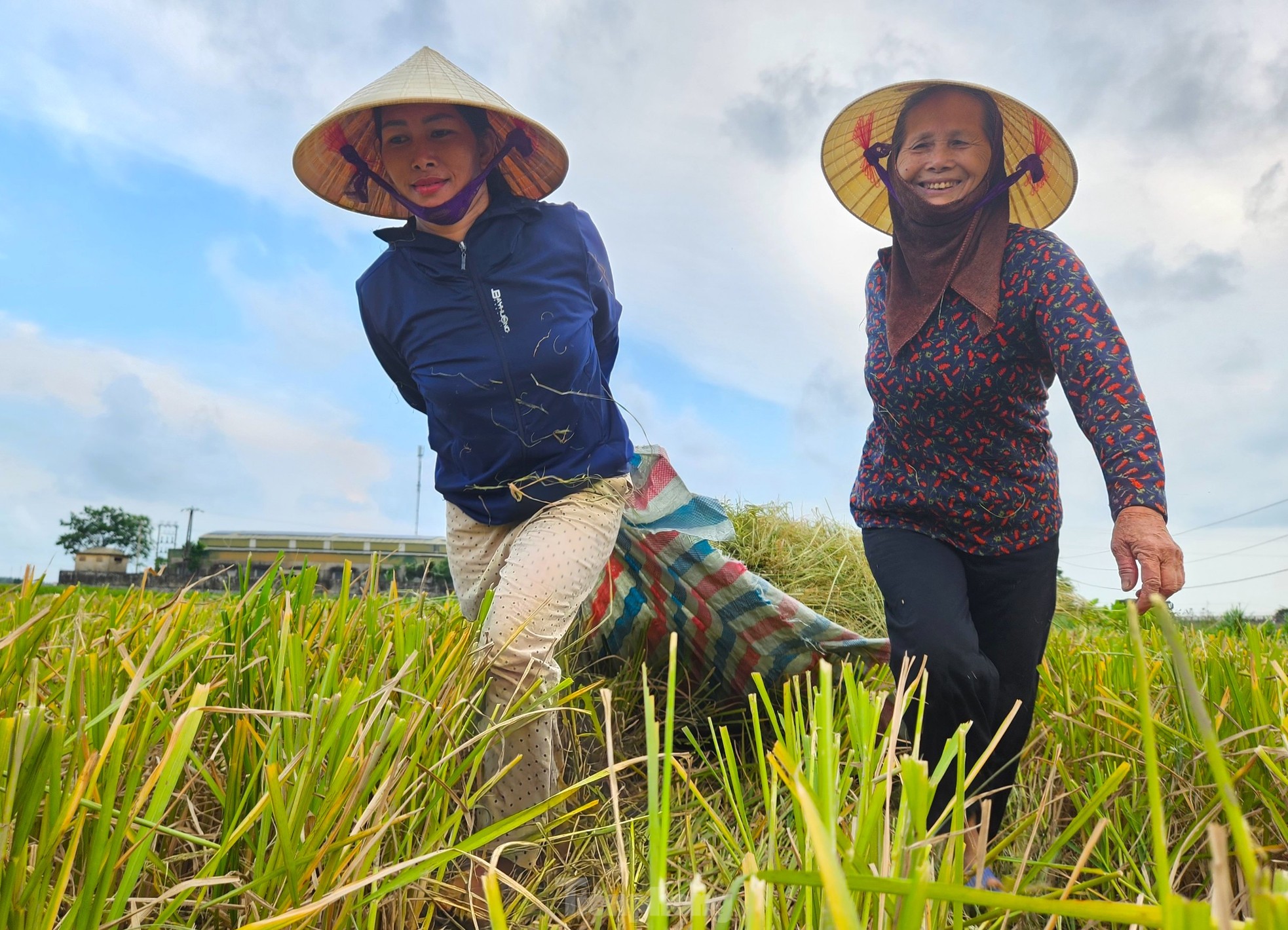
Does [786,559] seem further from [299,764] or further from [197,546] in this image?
[197,546]

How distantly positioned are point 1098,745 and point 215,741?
2141mm

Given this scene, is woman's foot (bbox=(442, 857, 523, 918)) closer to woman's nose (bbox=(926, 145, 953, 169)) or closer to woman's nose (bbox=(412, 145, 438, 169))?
woman's nose (bbox=(412, 145, 438, 169))

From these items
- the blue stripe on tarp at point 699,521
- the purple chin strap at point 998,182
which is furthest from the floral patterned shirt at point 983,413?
the blue stripe on tarp at point 699,521

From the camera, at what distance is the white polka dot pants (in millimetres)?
2117

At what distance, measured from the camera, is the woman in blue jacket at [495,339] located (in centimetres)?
246

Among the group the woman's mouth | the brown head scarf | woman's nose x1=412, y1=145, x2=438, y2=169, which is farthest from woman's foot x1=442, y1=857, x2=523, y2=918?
woman's nose x1=412, y1=145, x2=438, y2=169

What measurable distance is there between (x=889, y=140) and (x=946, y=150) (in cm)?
36

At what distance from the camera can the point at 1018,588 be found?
8.00 ft

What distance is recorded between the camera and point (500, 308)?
252 cm

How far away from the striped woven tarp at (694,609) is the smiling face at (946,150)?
1.18 meters

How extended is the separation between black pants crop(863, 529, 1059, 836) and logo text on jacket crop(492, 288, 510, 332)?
1.13m

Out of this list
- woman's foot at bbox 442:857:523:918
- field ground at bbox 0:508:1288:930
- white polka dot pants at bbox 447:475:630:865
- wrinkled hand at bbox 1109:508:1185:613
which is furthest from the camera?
white polka dot pants at bbox 447:475:630:865

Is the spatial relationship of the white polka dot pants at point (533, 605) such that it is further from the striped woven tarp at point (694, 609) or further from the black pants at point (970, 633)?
the black pants at point (970, 633)

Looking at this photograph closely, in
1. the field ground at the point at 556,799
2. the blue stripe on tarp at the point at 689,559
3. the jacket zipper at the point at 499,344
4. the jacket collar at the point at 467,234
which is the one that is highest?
the jacket collar at the point at 467,234
